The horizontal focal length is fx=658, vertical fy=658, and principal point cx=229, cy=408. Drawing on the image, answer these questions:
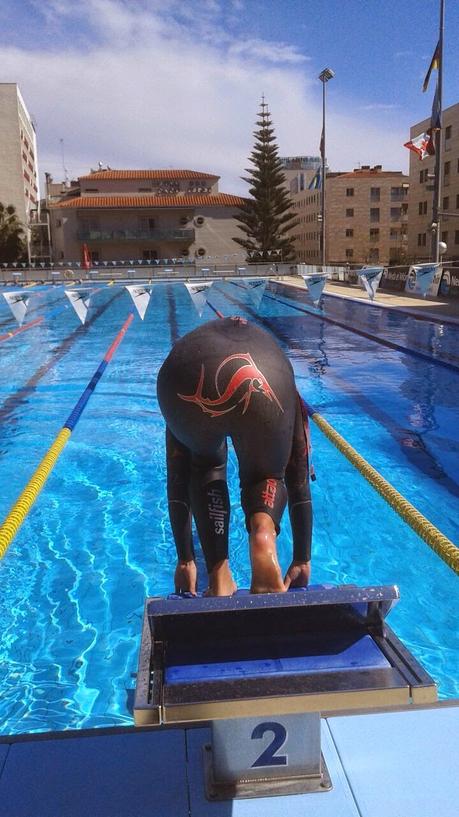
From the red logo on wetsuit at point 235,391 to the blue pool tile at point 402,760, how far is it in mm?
1036

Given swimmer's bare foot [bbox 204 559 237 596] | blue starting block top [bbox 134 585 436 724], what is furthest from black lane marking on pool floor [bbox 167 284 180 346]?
blue starting block top [bbox 134 585 436 724]

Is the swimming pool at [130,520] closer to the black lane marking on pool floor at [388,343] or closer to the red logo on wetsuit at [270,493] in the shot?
the black lane marking on pool floor at [388,343]

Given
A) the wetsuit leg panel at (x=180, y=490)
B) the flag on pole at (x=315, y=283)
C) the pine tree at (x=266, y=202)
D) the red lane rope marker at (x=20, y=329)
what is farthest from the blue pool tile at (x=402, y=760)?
the pine tree at (x=266, y=202)

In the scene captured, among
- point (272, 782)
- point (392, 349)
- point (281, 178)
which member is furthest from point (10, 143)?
point (272, 782)

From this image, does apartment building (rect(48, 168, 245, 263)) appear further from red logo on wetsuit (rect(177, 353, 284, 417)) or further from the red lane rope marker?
red logo on wetsuit (rect(177, 353, 284, 417))

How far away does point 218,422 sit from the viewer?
204cm

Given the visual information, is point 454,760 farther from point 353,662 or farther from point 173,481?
point 173,481

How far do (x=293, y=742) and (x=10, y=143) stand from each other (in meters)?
59.8

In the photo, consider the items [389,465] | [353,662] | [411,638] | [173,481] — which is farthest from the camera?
[389,465]

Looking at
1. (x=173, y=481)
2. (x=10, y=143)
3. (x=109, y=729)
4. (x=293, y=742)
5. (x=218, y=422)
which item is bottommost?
(x=109, y=729)

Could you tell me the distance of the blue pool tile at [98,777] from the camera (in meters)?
1.71

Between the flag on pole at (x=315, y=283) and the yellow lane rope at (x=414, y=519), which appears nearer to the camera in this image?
the yellow lane rope at (x=414, y=519)

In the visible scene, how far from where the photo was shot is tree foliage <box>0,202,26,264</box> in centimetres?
4491

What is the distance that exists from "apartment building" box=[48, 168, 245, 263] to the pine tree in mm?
2447
